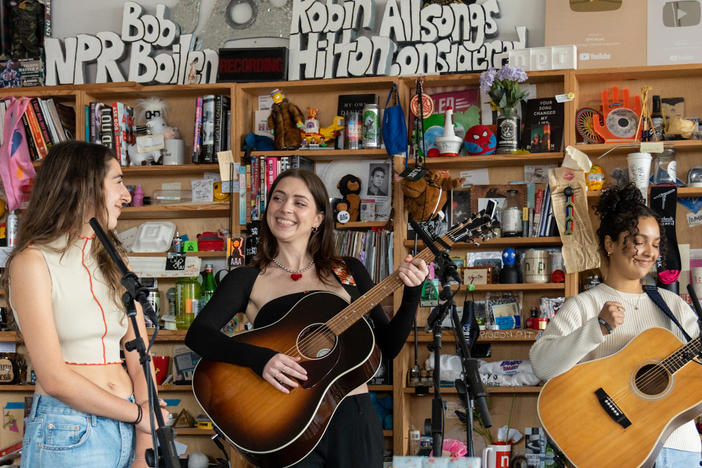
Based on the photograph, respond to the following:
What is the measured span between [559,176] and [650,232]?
1336mm

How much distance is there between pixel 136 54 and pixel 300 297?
10.00 feet

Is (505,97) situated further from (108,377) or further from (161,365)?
(108,377)

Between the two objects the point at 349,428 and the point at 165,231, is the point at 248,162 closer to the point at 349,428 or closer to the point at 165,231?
Answer: the point at 165,231

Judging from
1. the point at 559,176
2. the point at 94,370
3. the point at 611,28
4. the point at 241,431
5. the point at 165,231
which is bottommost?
the point at 241,431

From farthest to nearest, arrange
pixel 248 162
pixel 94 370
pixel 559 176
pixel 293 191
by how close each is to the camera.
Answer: pixel 248 162
pixel 559 176
pixel 293 191
pixel 94 370

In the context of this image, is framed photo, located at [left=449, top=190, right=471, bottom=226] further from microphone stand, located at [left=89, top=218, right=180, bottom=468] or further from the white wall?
microphone stand, located at [left=89, top=218, right=180, bottom=468]

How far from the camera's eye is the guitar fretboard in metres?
2.67

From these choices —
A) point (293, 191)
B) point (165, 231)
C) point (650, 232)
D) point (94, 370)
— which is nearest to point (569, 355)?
point (650, 232)

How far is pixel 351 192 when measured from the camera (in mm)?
4586

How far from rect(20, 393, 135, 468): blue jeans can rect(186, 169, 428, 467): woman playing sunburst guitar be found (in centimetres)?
54

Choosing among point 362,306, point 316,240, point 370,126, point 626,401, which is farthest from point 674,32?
point 362,306

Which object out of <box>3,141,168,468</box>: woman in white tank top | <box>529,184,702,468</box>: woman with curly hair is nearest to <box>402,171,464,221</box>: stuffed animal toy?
<box>529,184,702,468</box>: woman with curly hair

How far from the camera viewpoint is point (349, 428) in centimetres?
227

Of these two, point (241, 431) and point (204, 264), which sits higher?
point (204, 264)
